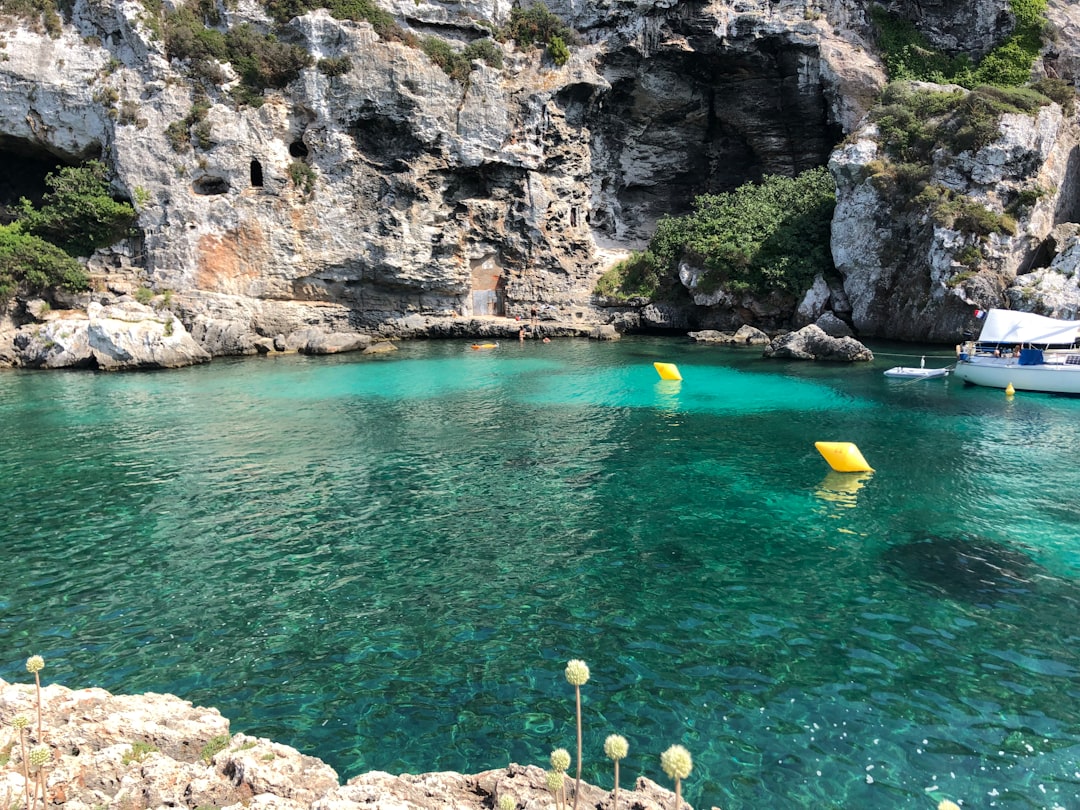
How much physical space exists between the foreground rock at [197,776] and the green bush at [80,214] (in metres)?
35.8

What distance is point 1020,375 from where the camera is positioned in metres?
20.9

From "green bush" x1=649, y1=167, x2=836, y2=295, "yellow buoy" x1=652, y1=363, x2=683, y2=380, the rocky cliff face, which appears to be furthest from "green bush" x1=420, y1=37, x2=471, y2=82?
"yellow buoy" x1=652, y1=363, x2=683, y2=380

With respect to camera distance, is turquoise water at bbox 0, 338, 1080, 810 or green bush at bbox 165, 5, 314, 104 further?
green bush at bbox 165, 5, 314, 104

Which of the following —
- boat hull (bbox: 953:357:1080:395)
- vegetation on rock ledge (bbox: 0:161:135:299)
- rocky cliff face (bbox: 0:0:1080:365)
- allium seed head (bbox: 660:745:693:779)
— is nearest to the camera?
allium seed head (bbox: 660:745:693:779)

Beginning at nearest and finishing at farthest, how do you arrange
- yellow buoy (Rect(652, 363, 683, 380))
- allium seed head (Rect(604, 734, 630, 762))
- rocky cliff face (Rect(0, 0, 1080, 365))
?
allium seed head (Rect(604, 734, 630, 762)), yellow buoy (Rect(652, 363, 683, 380)), rocky cliff face (Rect(0, 0, 1080, 365))

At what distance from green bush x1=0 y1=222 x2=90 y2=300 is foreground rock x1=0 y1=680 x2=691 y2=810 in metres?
33.8

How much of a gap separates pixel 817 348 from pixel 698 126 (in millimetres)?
23356

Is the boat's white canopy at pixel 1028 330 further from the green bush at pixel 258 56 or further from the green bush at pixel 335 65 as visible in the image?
the green bush at pixel 258 56

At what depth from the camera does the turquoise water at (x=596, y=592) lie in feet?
17.6

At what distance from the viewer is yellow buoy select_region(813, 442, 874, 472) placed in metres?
12.6

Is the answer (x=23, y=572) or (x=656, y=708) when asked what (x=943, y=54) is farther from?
(x=23, y=572)

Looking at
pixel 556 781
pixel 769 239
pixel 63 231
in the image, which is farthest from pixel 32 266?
pixel 556 781

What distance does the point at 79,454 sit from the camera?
47.4ft

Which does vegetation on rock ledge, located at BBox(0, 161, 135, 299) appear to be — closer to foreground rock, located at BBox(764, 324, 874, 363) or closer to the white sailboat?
foreground rock, located at BBox(764, 324, 874, 363)
